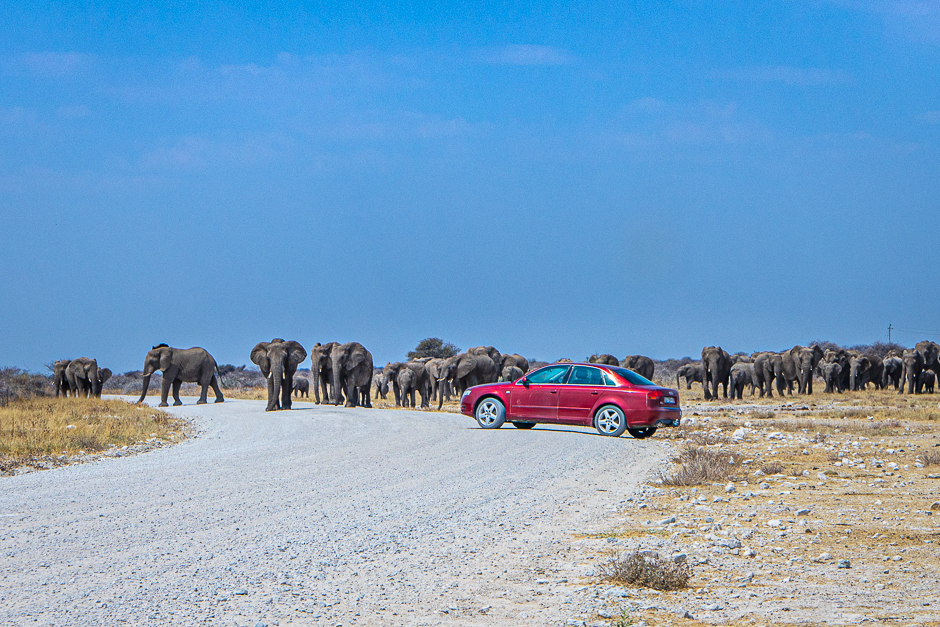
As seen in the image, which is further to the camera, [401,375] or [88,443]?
[401,375]

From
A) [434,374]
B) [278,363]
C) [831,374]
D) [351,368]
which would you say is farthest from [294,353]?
[831,374]

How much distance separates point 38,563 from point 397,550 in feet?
9.08

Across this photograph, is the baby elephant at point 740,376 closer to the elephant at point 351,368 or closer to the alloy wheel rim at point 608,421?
the elephant at point 351,368

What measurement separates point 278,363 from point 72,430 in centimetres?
1608

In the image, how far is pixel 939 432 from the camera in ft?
77.7

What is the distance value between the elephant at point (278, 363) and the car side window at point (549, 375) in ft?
48.7

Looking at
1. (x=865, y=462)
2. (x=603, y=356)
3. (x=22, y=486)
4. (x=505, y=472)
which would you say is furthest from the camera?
(x=603, y=356)

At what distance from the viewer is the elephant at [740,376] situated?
185ft

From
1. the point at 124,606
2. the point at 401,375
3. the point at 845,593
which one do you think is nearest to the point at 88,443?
the point at 124,606

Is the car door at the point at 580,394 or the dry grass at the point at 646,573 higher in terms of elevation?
the car door at the point at 580,394

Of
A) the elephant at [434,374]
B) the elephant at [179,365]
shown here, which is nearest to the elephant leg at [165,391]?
the elephant at [179,365]

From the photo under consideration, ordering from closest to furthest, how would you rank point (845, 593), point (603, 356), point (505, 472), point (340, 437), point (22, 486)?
point (845, 593) → point (22, 486) → point (505, 472) → point (340, 437) → point (603, 356)

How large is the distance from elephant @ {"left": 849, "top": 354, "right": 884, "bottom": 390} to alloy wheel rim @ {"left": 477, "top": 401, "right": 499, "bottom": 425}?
4095 cm

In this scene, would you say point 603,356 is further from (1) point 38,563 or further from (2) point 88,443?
(1) point 38,563
